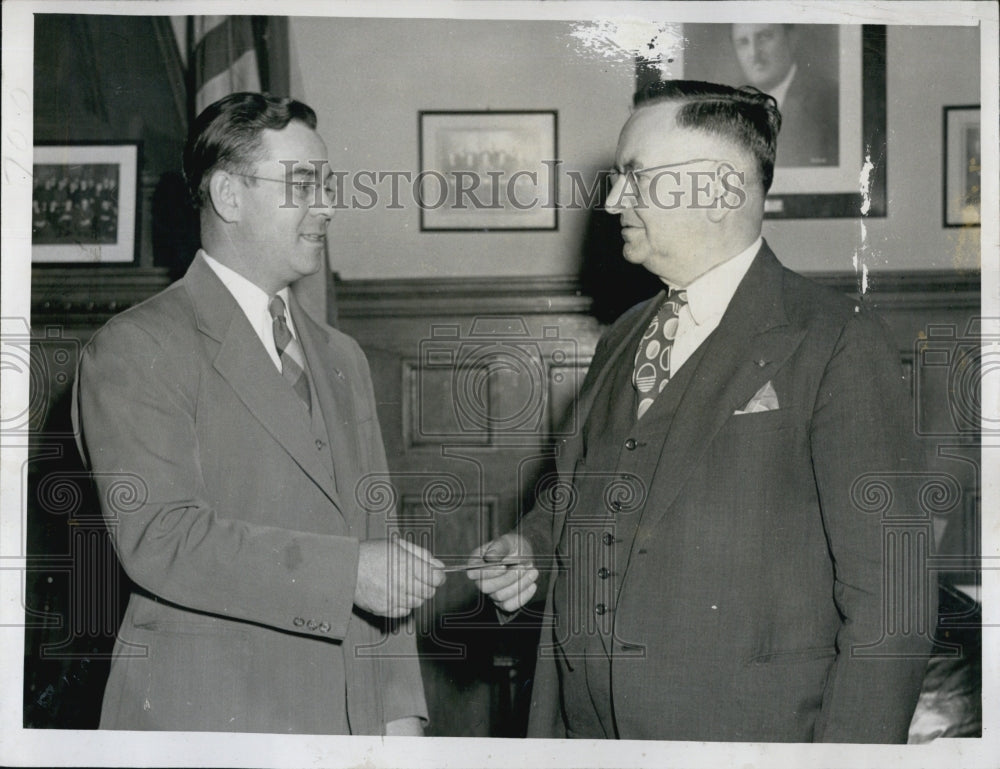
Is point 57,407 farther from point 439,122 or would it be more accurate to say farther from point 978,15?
point 978,15

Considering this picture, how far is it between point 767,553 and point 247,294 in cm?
107

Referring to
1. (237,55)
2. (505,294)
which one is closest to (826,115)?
(505,294)

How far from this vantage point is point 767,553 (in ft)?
5.82

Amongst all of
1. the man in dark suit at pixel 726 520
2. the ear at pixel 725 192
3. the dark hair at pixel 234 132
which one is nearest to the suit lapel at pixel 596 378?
the man in dark suit at pixel 726 520

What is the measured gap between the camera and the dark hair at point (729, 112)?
192 cm

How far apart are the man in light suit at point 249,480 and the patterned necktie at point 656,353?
0.51 m

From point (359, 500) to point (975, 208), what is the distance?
4.32 ft

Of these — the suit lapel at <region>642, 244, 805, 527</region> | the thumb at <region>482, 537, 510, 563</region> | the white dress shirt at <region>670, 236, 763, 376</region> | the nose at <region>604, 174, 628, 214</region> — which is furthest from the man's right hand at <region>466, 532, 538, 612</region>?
the nose at <region>604, 174, 628, 214</region>

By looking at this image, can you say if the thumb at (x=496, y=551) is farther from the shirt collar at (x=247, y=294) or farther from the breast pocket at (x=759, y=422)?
the shirt collar at (x=247, y=294)

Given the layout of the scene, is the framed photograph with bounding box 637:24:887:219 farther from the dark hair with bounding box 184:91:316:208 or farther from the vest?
the dark hair with bounding box 184:91:316:208

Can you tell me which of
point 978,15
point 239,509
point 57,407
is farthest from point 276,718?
point 978,15

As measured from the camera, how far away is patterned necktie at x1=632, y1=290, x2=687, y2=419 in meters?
1.87

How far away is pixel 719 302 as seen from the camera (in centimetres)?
187

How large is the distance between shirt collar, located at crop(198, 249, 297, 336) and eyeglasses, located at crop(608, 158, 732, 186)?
707mm
